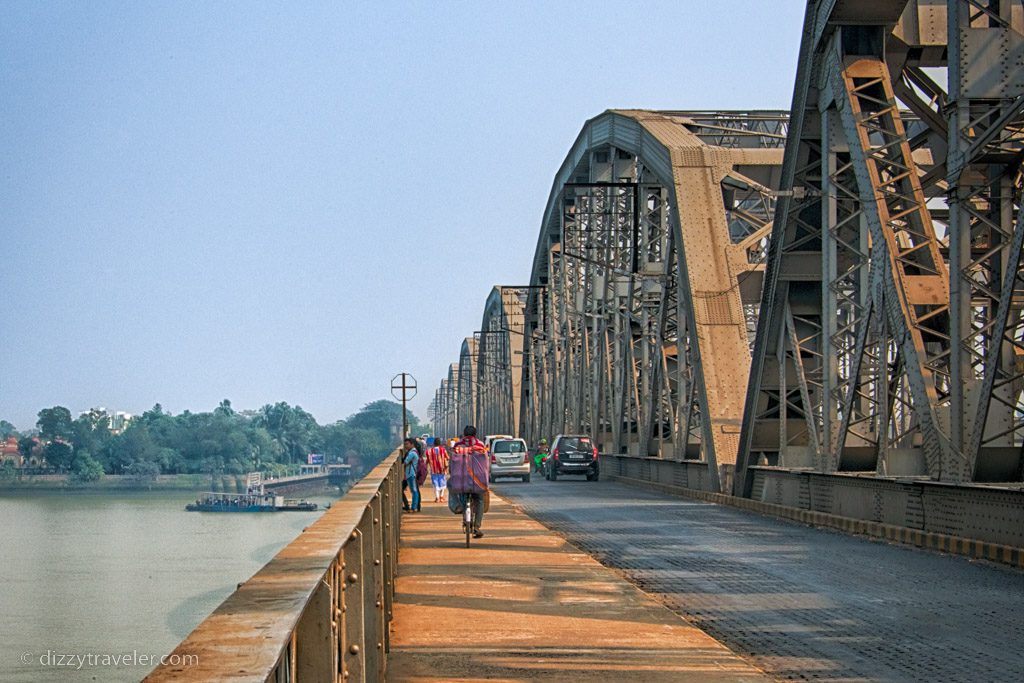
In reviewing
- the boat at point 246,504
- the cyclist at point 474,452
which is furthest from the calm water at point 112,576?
the cyclist at point 474,452

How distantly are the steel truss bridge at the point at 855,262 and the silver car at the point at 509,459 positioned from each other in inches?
212

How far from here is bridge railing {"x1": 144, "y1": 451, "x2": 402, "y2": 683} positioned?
7.70ft

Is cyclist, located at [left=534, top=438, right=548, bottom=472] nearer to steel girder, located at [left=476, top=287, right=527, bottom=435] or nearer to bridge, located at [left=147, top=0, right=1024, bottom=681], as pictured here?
bridge, located at [left=147, top=0, right=1024, bottom=681]

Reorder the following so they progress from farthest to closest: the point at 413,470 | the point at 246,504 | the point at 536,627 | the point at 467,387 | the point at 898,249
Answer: the point at 246,504 → the point at 467,387 → the point at 413,470 → the point at 898,249 → the point at 536,627

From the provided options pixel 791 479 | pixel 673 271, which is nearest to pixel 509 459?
pixel 673 271

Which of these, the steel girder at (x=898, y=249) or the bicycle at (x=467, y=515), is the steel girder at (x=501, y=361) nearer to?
the steel girder at (x=898, y=249)

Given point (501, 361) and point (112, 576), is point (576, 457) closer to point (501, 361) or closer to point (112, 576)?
point (112, 576)

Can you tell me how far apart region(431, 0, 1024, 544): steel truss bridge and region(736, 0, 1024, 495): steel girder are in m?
0.04

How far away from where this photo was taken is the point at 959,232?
1884 centimetres

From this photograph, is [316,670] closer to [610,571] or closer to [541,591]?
[541,591]

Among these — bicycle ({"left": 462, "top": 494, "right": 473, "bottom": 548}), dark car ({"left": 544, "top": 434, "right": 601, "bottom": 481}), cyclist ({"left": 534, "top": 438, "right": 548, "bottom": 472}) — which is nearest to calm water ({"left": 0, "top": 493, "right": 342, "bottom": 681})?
bicycle ({"left": 462, "top": 494, "right": 473, "bottom": 548})

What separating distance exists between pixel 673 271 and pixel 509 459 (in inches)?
555

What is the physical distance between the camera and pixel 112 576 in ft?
238

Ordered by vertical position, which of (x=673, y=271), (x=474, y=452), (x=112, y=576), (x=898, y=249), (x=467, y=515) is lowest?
(x=112, y=576)
